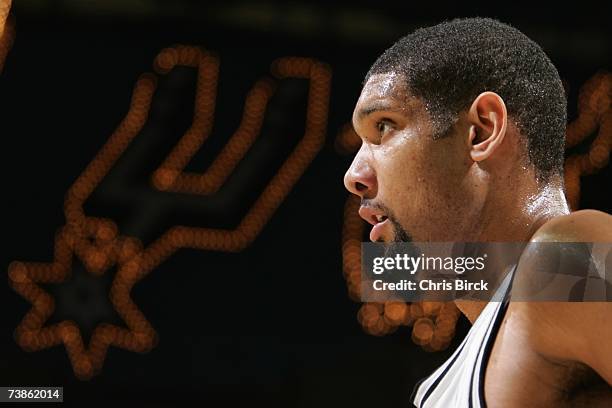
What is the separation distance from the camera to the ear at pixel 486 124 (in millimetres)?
1172

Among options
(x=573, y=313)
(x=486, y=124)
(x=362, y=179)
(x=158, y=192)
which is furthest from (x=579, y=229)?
A: (x=158, y=192)

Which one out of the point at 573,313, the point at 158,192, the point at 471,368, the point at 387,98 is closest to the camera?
the point at 573,313

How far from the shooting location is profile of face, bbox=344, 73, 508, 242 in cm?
119

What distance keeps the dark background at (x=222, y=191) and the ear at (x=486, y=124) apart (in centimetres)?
184

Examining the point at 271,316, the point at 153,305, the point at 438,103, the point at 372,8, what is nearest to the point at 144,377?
the point at 153,305

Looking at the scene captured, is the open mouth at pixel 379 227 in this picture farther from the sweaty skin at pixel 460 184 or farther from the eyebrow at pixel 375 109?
the eyebrow at pixel 375 109

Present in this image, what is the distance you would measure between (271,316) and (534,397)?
2.13 meters

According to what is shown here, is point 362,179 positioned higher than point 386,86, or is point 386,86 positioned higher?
point 386,86

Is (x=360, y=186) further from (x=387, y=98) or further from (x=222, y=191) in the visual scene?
(x=222, y=191)

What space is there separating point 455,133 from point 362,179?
0.14 metres

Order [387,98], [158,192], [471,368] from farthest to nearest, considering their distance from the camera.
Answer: [158,192]
[387,98]
[471,368]

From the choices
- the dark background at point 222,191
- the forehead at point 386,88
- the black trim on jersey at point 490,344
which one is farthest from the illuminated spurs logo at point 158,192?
the black trim on jersey at point 490,344

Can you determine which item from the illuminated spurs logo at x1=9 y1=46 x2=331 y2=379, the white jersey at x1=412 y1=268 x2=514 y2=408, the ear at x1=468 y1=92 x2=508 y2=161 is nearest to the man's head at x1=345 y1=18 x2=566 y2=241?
the ear at x1=468 y1=92 x2=508 y2=161

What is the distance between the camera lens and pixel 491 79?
1.21m
